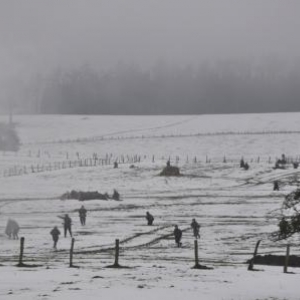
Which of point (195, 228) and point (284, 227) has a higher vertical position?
point (284, 227)

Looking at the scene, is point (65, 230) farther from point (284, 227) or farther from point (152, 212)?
point (284, 227)

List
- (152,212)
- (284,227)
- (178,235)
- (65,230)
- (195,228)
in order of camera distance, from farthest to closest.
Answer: (152,212) < (65,230) < (195,228) < (178,235) < (284,227)

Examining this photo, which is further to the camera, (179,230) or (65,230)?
(65,230)

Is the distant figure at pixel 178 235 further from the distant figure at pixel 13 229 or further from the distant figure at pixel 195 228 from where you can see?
the distant figure at pixel 13 229

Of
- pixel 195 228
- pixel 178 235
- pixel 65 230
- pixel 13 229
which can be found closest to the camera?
pixel 178 235

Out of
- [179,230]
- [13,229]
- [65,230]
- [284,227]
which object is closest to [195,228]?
[179,230]

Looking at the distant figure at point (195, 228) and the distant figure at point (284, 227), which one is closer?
the distant figure at point (284, 227)

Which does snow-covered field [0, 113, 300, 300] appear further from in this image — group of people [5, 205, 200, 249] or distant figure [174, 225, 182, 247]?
group of people [5, 205, 200, 249]

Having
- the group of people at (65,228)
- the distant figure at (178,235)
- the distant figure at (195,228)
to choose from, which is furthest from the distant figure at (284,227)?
the distant figure at (195,228)

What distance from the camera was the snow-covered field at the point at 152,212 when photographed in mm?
18016

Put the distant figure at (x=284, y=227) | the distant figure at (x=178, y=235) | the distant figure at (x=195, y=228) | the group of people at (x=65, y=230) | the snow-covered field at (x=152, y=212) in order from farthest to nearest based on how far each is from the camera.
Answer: the distant figure at (x=195, y=228), the group of people at (x=65, y=230), the distant figure at (x=178, y=235), the snow-covered field at (x=152, y=212), the distant figure at (x=284, y=227)

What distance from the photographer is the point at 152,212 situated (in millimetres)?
48000

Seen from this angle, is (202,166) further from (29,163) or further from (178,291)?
(178,291)

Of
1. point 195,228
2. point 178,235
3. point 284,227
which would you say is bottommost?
point 178,235
